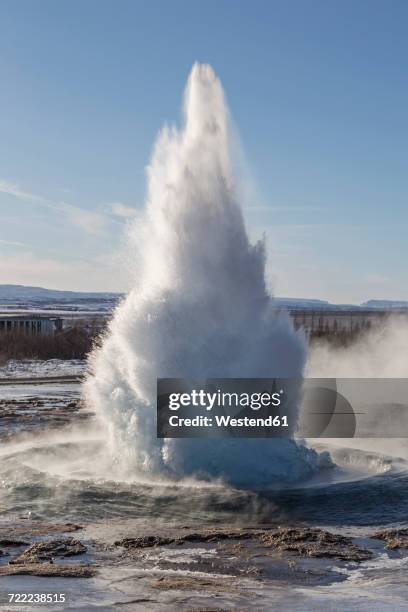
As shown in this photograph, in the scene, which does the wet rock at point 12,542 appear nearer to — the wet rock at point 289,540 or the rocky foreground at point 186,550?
the rocky foreground at point 186,550

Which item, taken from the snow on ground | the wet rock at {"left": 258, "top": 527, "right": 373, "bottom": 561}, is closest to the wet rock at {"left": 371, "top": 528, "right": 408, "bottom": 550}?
the wet rock at {"left": 258, "top": 527, "right": 373, "bottom": 561}

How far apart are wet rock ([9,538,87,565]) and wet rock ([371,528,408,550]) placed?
505 centimetres

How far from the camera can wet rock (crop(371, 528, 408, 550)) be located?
560 inches

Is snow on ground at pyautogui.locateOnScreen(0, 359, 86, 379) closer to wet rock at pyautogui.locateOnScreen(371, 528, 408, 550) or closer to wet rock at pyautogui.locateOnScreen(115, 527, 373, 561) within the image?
wet rock at pyautogui.locateOnScreen(115, 527, 373, 561)

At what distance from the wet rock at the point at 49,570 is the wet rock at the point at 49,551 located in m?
0.32

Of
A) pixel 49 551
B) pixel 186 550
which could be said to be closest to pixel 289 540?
pixel 186 550

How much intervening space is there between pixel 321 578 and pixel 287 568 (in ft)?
2.25

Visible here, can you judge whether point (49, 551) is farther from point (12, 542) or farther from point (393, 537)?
point (393, 537)

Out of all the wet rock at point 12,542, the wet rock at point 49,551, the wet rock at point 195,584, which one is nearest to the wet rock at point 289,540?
the wet rock at point 49,551

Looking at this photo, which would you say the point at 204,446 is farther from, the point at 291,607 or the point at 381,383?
the point at 381,383

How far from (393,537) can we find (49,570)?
5925mm

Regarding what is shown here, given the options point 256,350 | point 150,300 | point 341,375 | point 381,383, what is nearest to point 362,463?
point 256,350

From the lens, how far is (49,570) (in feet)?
41.5

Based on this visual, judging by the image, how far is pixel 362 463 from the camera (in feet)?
66.6
